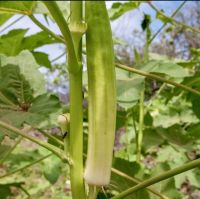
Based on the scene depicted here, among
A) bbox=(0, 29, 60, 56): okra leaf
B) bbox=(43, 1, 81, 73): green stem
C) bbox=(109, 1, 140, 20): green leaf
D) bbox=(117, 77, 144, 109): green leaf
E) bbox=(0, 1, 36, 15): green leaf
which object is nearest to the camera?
bbox=(43, 1, 81, 73): green stem

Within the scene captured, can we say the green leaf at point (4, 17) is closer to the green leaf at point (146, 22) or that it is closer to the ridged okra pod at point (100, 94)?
the green leaf at point (146, 22)

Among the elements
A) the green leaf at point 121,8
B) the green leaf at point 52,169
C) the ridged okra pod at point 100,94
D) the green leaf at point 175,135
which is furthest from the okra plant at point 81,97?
the green leaf at point 52,169

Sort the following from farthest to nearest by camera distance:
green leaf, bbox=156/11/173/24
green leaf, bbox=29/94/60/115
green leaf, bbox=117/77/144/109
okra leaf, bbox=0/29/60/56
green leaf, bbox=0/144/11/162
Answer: green leaf, bbox=156/11/173/24, okra leaf, bbox=0/29/60/56, green leaf, bbox=117/77/144/109, green leaf, bbox=0/144/11/162, green leaf, bbox=29/94/60/115

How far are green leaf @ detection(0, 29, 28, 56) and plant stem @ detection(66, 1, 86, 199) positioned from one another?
2.24ft

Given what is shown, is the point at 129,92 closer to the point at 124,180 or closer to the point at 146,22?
the point at 124,180

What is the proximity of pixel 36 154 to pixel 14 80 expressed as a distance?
4.81ft

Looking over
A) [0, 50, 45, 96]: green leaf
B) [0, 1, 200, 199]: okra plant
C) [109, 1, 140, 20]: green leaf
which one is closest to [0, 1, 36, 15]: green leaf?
[0, 1, 200, 199]: okra plant

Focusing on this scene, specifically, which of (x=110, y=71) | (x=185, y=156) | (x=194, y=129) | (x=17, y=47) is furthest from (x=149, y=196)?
(x=185, y=156)

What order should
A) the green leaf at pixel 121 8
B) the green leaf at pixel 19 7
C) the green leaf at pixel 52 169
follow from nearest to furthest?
1. the green leaf at pixel 19 7
2. the green leaf at pixel 121 8
3. the green leaf at pixel 52 169

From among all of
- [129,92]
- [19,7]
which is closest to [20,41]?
[129,92]

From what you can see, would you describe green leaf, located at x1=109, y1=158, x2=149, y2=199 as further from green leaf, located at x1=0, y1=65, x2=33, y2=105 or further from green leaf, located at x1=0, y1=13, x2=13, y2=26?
green leaf, located at x1=0, y1=13, x2=13, y2=26

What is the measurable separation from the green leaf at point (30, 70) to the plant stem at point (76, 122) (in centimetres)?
42

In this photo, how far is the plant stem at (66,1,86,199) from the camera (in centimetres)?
87

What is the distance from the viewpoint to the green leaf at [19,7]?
98 cm
